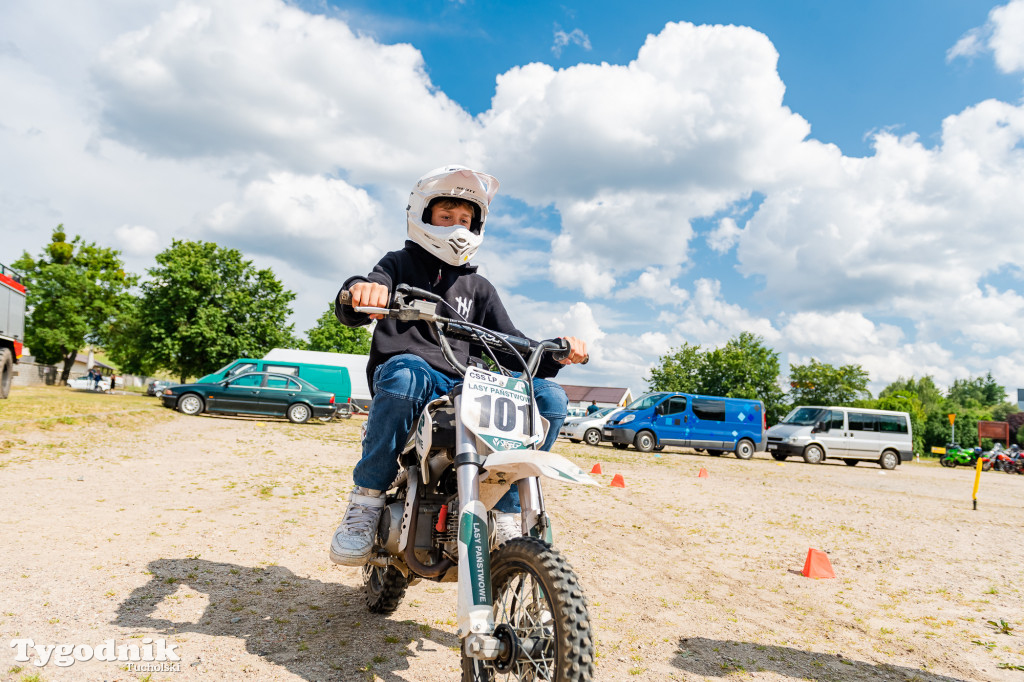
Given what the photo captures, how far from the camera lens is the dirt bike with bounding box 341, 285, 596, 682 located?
2.19 metres

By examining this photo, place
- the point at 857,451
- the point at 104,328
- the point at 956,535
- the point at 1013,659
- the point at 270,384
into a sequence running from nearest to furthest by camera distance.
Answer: the point at 1013,659, the point at 956,535, the point at 270,384, the point at 857,451, the point at 104,328

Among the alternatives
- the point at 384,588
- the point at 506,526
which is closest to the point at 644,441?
the point at 384,588

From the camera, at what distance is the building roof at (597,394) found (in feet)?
268

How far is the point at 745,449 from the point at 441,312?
23.0 m

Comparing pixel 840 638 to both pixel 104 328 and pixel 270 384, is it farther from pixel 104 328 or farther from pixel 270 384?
pixel 104 328

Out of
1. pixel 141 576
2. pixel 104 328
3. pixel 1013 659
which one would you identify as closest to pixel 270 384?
pixel 141 576

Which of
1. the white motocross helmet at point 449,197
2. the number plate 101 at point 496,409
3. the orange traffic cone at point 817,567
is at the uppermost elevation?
the white motocross helmet at point 449,197

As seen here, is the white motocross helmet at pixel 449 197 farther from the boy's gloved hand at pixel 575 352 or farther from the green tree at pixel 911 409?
the green tree at pixel 911 409

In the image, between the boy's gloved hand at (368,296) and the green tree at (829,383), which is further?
the green tree at (829,383)

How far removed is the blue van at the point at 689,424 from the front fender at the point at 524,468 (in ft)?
67.3

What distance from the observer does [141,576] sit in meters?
4.08

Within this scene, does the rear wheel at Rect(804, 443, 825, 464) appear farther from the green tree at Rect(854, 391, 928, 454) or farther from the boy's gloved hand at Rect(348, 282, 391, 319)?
the boy's gloved hand at Rect(348, 282, 391, 319)

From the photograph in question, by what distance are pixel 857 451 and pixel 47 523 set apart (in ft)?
87.5

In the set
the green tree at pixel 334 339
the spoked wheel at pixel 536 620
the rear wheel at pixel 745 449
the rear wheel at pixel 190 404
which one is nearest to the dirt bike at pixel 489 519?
the spoked wheel at pixel 536 620
